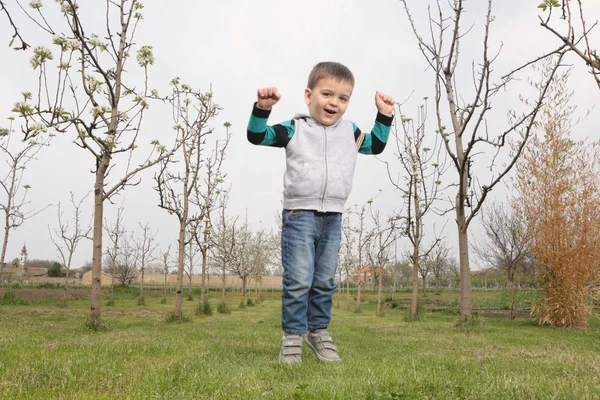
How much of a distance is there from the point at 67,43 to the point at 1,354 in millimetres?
5293

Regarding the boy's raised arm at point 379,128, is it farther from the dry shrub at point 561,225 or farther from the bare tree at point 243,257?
the bare tree at point 243,257

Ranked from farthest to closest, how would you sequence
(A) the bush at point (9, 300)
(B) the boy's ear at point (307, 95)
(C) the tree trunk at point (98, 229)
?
(A) the bush at point (9, 300) → (C) the tree trunk at point (98, 229) → (B) the boy's ear at point (307, 95)

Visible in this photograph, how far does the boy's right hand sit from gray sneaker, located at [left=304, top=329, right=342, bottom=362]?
1913 mm

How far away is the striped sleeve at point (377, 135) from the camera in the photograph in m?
4.25

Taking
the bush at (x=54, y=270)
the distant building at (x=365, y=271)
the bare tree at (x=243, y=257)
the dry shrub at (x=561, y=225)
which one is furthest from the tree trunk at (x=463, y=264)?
the bush at (x=54, y=270)

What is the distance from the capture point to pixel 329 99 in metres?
3.87

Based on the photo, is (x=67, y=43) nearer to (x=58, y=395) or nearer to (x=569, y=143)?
(x=58, y=395)

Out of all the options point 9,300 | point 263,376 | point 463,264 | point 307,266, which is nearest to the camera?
point 263,376

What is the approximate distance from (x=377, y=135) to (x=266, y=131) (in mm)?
1100

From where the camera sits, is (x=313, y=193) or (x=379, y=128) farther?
(x=379, y=128)

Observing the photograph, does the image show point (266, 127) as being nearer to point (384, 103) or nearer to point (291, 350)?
point (384, 103)

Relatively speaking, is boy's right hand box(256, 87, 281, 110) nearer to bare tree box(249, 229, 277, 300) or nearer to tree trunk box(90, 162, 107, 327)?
tree trunk box(90, 162, 107, 327)

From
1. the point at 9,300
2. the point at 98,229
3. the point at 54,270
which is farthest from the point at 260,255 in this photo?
the point at 54,270

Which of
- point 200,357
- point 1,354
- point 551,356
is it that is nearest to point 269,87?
point 200,357
